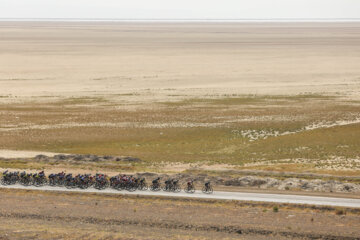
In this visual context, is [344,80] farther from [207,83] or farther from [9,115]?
[9,115]

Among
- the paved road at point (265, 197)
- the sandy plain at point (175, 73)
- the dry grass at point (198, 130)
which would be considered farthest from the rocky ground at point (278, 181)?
the sandy plain at point (175, 73)

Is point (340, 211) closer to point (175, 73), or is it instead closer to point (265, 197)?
point (265, 197)

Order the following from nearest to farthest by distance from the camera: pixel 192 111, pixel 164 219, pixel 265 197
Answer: pixel 164 219 → pixel 265 197 → pixel 192 111

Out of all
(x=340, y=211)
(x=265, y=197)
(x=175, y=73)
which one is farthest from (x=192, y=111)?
(x=175, y=73)

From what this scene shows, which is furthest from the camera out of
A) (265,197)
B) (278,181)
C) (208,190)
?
(278,181)

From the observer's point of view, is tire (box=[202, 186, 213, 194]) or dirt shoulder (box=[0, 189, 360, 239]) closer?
dirt shoulder (box=[0, 189, 360, 239])

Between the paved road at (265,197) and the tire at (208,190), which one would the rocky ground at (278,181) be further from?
the paved road at (265,197)

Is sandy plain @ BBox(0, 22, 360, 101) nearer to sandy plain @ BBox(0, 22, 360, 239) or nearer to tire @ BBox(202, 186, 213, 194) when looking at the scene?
sandy plain @ BBox(0, 22, 360, 239)

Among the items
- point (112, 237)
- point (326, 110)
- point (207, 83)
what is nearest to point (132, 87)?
point (207, 83)

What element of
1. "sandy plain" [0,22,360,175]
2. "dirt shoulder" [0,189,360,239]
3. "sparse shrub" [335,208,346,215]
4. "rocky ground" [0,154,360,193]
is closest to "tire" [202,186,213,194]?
"rocky ground" [0,154,360,193]
